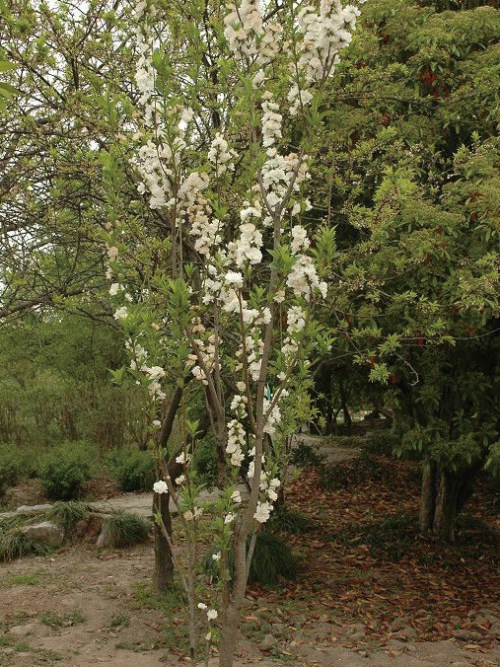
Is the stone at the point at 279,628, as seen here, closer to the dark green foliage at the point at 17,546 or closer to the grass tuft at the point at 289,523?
the grass tuft at the point at 289,523

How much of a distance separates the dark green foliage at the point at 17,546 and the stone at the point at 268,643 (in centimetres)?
289

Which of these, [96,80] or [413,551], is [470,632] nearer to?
[413,551]

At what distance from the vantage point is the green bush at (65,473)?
8.94 meters

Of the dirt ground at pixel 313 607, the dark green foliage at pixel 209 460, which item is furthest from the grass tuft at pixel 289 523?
the dark green foliage at pixel 209 460

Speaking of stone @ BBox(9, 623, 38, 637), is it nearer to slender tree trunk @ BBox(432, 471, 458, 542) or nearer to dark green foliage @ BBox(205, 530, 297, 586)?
dark green foliage @ BBox(205, 530, 297, 586)

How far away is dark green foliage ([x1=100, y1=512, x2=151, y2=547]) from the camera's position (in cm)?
746

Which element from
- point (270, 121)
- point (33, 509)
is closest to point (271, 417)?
point (270, 121)

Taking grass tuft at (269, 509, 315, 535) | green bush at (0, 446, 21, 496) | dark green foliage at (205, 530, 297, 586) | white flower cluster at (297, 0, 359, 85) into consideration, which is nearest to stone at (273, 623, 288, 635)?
A: dark green foliage at (205, 530, 297, 586)

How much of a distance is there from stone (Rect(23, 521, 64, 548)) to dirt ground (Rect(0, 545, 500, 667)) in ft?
3.16

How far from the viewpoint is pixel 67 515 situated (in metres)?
7.69

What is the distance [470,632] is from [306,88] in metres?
4.71

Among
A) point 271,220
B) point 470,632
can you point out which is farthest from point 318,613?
point 271,220

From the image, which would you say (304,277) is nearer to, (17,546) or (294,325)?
(294,325)

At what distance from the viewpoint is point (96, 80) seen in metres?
4.75
